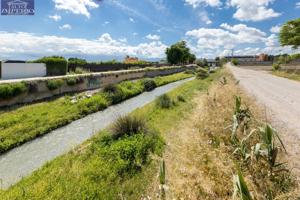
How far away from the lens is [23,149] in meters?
9.45

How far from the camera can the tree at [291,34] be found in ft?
127

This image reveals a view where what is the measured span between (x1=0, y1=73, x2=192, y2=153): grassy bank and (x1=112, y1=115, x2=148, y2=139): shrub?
168 inches

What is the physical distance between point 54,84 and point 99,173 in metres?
12.7

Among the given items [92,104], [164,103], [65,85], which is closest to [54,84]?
[65,85]

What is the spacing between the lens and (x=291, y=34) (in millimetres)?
40188

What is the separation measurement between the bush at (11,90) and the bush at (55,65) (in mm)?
13242

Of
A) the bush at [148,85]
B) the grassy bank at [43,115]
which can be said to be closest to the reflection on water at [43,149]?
the grassy bank at [43,115]

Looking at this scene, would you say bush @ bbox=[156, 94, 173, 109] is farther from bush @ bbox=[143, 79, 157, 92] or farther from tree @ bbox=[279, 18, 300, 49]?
tree @ bbox=[279, 18, 300, 49]

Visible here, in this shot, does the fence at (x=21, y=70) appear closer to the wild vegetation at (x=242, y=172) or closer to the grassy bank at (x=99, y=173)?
the grassy bank at (x=99, y=173)

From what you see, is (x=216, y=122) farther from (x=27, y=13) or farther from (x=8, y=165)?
(x=27, y=13)

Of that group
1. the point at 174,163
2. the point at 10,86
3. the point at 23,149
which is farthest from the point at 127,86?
the point at 174,163

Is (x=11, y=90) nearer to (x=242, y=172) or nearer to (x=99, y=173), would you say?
(x=99, y=173)

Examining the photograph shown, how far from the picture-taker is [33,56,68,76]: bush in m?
27.0

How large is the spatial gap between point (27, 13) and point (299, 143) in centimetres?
1886
